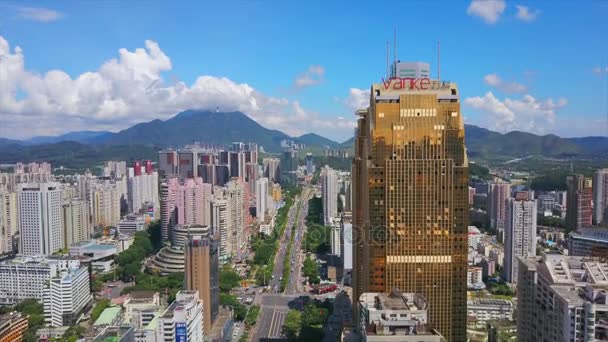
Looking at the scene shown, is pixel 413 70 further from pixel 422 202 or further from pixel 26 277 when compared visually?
pixel 26 277

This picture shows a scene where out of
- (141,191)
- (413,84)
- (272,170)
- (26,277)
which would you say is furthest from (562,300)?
(272,170)

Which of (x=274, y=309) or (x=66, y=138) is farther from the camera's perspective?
(x=66, y=138)

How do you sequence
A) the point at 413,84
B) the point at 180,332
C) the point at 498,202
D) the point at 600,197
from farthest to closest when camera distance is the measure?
the point at 498,202 < the point at 600,197 < the point at 180,332 < the point at 413,84

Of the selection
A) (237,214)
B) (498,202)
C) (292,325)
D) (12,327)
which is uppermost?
(498,202)

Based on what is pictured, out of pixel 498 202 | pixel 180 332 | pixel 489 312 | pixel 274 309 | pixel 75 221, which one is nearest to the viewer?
pixel 180 332

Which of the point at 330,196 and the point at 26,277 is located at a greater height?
the point at 330,196

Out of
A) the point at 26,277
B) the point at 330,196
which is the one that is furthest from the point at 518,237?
the point at 26,277

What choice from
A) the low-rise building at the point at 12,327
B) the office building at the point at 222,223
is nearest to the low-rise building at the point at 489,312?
the office building at the point at 222,223

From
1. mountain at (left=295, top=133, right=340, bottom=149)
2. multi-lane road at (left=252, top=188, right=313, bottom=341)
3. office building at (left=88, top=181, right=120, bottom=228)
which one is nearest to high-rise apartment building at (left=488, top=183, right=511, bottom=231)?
multi-lane road at (left=252, top=188, right=313, bottom=341)
